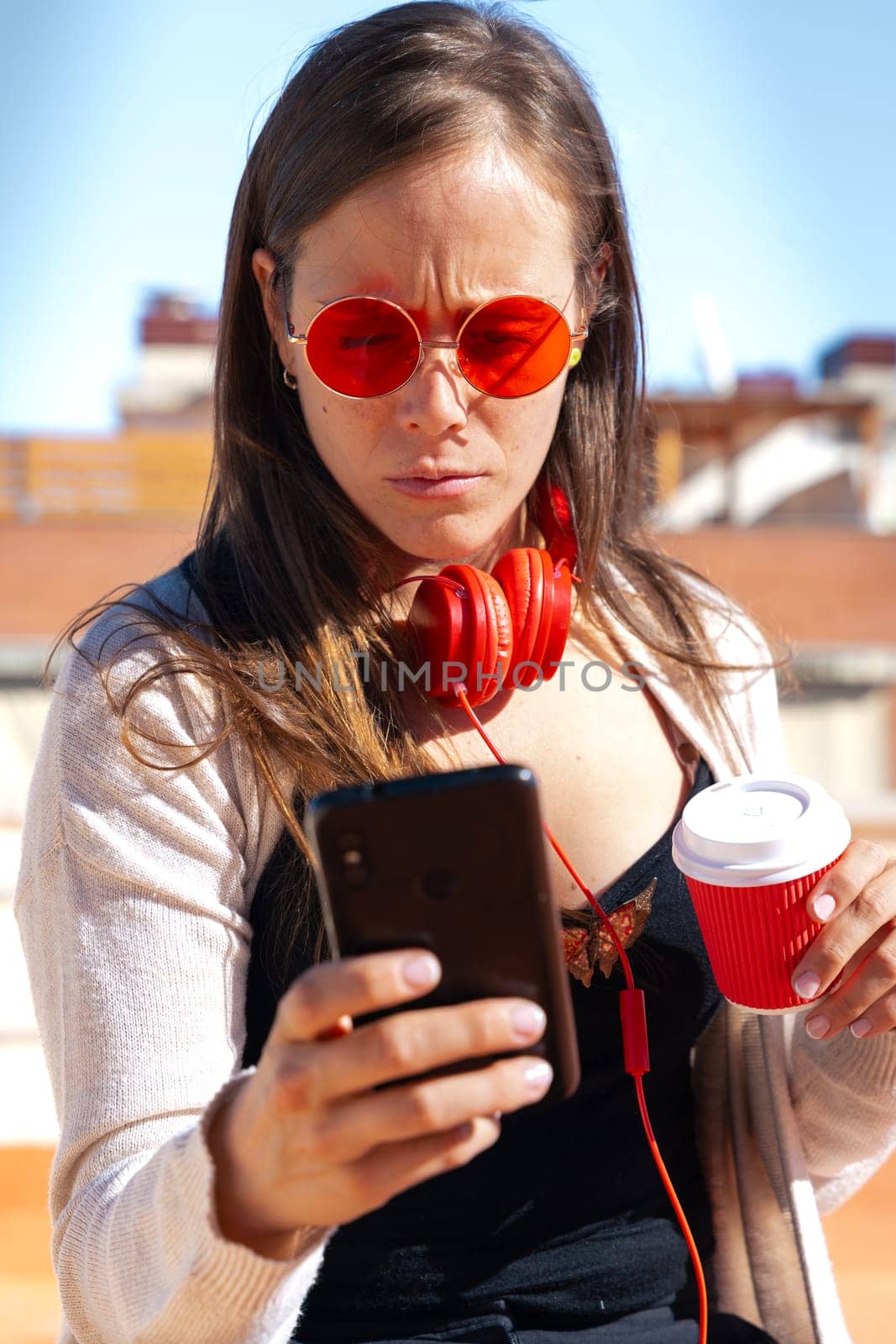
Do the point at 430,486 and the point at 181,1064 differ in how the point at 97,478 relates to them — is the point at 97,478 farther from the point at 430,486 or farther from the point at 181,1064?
the point at 181,1064

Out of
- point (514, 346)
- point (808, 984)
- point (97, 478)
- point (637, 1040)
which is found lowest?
point (97, 478)

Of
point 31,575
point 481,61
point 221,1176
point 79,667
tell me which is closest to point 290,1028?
point 221,1176

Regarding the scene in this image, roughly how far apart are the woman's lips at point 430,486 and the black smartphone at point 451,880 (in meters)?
0.58

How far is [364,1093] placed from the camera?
2.79 ft

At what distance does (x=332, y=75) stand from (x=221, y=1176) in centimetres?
112

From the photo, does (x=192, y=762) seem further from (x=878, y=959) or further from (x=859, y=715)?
(x=859, y=715)

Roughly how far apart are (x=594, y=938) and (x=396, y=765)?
0.28 m

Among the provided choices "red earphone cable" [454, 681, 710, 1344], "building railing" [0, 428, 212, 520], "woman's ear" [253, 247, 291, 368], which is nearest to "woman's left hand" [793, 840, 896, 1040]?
"red earphone cable" [454, 681, 710, 1344]

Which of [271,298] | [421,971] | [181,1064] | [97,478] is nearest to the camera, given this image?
[421,971]

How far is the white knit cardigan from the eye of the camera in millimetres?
1011

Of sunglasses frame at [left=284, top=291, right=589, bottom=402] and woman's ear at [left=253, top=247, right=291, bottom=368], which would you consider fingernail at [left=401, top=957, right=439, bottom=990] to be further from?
woman's ear at [left=253, top=247, right=291, bottom=368]

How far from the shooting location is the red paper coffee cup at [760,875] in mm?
1192

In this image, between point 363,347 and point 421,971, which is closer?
point 421,971

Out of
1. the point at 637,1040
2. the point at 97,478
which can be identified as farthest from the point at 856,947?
the point at 97,478
